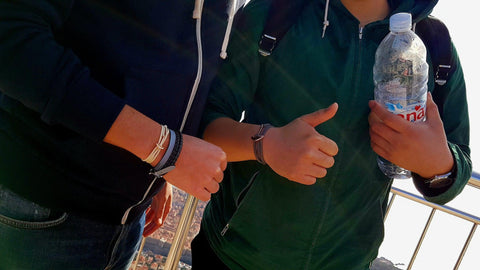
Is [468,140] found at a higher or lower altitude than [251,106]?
higher

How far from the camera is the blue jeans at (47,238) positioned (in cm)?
112

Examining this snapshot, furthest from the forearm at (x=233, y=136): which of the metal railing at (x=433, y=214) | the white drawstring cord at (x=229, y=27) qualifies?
the metal railing at (x=433, y=214)

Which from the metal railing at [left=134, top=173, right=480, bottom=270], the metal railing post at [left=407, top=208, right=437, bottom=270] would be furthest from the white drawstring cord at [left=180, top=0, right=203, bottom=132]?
the metal railing post at [left=407, top=208, right=437, bottom=270]

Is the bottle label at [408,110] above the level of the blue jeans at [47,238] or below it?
above

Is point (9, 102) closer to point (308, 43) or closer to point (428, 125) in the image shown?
point (308, 43)

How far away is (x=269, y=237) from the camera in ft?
4.78

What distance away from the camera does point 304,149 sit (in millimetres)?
1169

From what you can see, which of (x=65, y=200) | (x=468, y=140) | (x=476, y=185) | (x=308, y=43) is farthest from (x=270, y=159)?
(x=476, y=185)

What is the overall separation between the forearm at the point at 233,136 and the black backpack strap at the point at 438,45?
77cm

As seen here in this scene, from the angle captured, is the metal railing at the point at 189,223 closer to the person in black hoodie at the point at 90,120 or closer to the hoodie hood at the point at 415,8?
the person in black hoodie at the point at 90,120

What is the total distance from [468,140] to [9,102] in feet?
5.57

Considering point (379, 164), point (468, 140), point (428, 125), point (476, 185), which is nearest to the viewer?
point (428, 125)

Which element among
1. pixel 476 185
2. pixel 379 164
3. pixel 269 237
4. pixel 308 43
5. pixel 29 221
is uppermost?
pixel 308 43

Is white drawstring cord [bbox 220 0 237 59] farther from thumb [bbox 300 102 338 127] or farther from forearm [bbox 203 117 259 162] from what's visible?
thumb [bbox 300 102 338 127]
